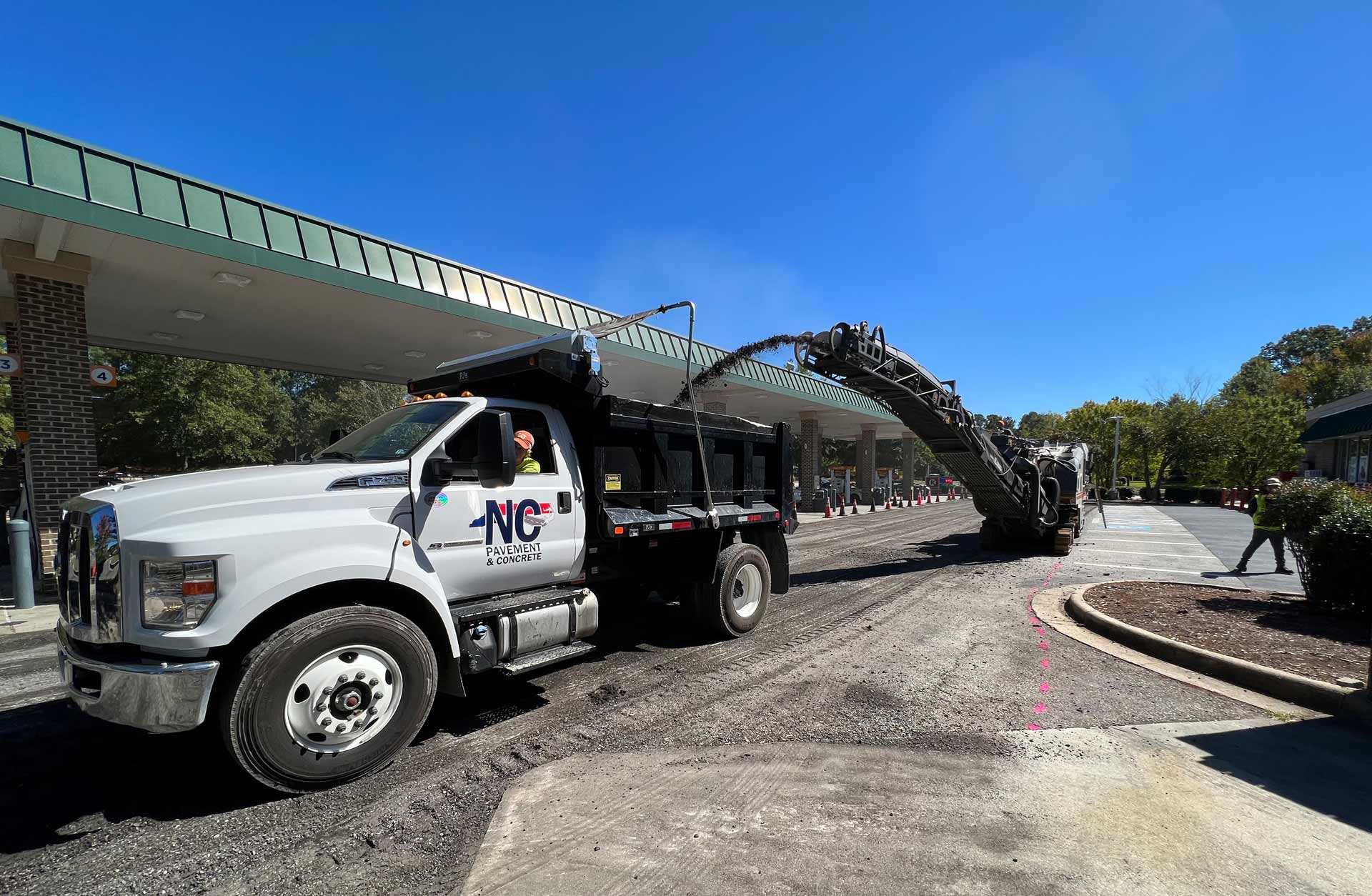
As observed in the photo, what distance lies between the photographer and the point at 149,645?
2.96m

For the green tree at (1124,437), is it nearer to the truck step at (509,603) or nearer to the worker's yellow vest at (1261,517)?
the worker's yellow vest at (1261,517)

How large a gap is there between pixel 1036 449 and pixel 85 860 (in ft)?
49.0

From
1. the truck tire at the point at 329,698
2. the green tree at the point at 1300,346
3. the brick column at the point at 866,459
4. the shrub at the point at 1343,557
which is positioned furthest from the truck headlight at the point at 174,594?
the green tree at the point at 1300,346

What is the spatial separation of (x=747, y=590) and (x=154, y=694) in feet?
16.6

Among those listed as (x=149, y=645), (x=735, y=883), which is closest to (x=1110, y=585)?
(x=735, y=883)

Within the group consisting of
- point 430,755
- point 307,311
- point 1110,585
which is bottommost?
point 1110,585

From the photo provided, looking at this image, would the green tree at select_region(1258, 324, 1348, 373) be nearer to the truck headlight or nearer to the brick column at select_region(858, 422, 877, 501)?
the brick column at select_region(858, 422, 877, 501)

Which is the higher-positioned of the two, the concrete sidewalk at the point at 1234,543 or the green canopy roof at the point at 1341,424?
the green canopy roof at the point at 1341,424

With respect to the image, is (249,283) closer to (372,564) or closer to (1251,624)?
(372,564)

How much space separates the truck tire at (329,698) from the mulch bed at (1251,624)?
22.2 ft

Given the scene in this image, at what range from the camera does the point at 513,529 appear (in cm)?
449

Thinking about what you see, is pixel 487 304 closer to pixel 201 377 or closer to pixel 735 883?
pixel 735 883

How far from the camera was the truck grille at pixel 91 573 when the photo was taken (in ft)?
9.89

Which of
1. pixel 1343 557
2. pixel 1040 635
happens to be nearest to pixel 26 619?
pixel 1040 635
